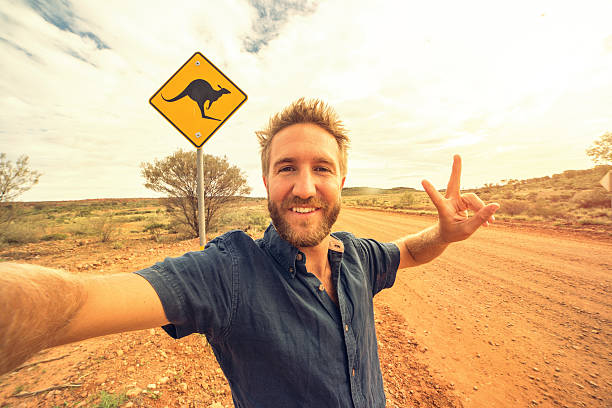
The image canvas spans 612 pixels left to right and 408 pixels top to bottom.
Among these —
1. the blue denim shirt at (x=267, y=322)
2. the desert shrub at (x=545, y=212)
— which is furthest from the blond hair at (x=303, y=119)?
the desert shrub at (x=545, y=212)

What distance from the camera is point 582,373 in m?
2.72

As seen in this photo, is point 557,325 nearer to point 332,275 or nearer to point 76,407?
point 332,275

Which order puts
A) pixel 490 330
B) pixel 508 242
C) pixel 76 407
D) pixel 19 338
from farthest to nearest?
pixel 508 242 → pixel 490 330 → pixel 76 407 → pixel 19 338

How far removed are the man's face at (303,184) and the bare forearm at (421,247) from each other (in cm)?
85

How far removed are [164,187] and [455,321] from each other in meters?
10.7

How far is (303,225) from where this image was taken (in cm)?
143

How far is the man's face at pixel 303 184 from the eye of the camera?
144cm

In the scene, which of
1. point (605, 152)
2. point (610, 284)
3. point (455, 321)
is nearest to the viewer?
point (455, 321)

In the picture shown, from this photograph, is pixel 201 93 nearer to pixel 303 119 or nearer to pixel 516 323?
pixel 303 119

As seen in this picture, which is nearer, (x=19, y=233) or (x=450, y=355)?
(x=450, y=355)

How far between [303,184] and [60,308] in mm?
1144

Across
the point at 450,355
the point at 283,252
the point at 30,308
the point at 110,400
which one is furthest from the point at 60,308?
the point at 450,355

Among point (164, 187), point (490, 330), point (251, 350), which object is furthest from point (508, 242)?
point (164, 187)

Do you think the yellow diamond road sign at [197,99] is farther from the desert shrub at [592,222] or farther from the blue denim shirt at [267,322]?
the desert shrub at [592,222]
